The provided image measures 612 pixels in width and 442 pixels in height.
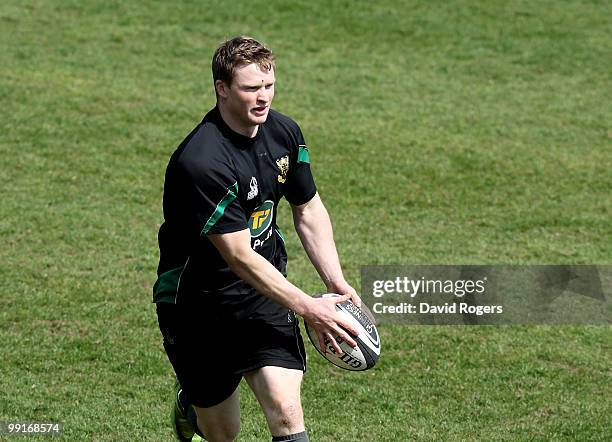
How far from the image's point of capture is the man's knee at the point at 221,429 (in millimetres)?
5766

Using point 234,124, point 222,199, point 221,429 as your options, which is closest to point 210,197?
point 222,199

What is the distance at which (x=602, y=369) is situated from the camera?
7805 mm

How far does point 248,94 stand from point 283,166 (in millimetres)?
551

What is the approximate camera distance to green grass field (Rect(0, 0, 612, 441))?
724cm

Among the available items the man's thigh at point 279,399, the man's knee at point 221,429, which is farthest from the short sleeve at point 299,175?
the man's knee at point 221,429

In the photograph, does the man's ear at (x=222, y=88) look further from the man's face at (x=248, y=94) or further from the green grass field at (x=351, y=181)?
the green grass field at (x=351, y=181)

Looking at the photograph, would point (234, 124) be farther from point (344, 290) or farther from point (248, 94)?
point (344, 290)

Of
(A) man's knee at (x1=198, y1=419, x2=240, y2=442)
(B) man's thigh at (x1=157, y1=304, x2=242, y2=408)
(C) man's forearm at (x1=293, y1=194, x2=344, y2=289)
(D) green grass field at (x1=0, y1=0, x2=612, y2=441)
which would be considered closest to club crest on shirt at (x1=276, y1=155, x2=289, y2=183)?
(C) man's forearm at (x1=293, y1=194, x2=344, y2=289)

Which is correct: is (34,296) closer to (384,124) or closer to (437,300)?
(437,300)

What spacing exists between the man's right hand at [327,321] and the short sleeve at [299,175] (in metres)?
0.71

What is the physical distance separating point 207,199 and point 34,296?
4.11 metres

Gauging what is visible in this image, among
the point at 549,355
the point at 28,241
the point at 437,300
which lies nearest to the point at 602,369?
the point at 549,355

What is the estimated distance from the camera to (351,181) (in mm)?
11664

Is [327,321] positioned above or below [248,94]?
below
